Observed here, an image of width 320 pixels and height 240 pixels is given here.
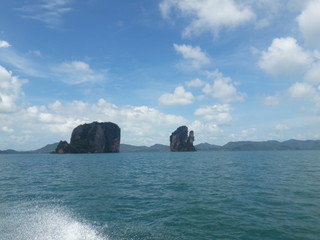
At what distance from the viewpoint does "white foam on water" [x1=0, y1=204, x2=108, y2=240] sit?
58.5ft

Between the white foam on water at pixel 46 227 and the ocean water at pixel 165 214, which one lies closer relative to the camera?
Answer: the white foam on water at pixel 46 227

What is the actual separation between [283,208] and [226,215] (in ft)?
21.4

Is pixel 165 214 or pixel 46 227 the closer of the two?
pixel 46 227

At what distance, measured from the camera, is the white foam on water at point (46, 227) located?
17.8 m

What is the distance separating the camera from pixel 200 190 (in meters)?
35.6

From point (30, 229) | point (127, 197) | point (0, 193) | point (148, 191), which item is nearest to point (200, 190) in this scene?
point (148, 191)

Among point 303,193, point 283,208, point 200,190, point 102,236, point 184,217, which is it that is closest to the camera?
point 102,236

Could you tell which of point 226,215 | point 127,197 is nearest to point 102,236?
point 226,215

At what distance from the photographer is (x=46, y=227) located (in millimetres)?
19906

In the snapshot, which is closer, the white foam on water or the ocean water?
the white foam on water

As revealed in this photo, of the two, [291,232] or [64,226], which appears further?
[64,226]

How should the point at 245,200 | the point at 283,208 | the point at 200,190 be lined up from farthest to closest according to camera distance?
the point at 200,190
the point at 245,200
the point at 283,208

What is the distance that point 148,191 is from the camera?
3631 centimetres

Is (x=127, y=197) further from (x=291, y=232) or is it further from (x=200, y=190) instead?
(x=291, y=232)
